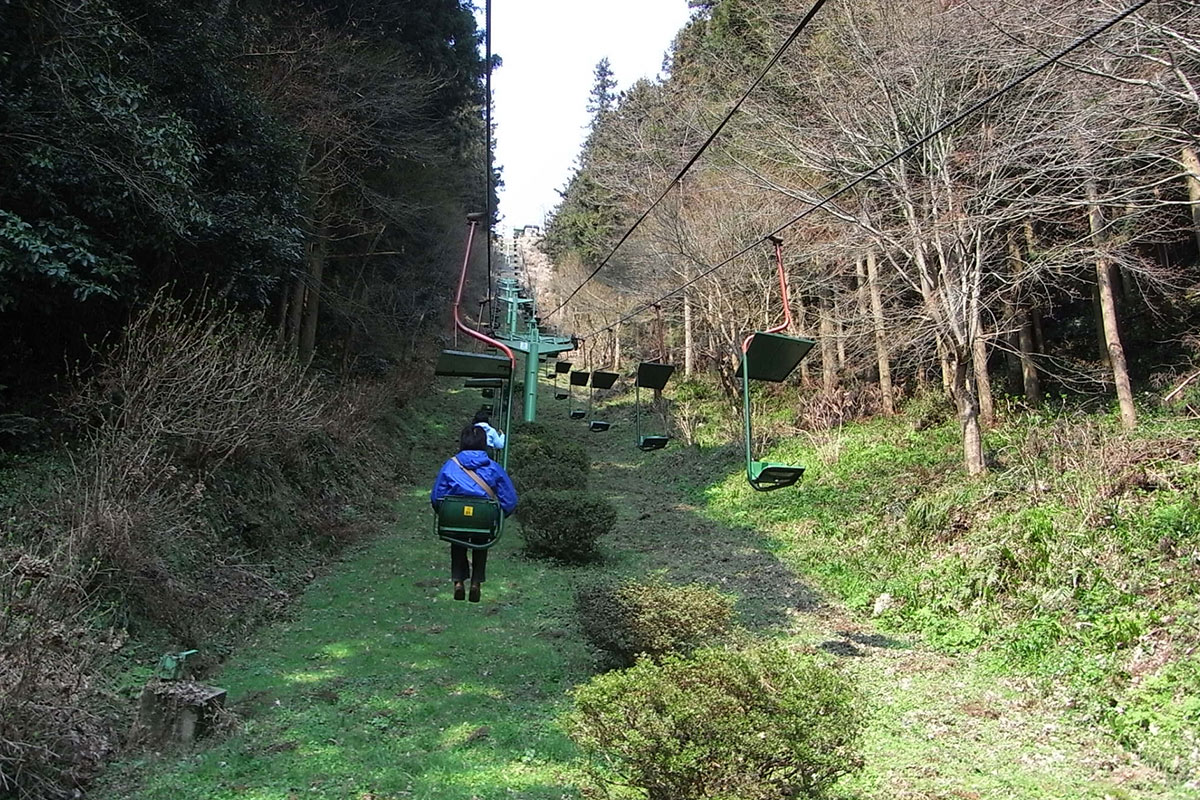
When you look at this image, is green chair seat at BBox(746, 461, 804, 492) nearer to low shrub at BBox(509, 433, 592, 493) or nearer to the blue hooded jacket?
the blue hooded jacket

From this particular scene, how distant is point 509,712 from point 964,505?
21.2 ft

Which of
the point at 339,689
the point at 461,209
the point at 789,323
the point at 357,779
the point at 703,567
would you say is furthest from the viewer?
the point at 461,209

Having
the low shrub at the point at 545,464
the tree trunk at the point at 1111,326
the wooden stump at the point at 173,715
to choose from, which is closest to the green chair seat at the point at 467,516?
the wooden stump at the point at 173,715

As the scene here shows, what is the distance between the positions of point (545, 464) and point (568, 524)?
3.32 metres

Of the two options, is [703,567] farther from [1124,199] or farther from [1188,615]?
[1124,199]

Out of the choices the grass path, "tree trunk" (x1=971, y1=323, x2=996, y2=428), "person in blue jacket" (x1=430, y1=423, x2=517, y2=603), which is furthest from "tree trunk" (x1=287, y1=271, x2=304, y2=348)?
"tree trunk" (x1=971, y1=323, x2=996, y2=428)

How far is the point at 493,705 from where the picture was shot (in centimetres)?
580

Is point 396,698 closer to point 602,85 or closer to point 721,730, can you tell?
point 721,730

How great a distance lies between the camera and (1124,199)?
34.2ft

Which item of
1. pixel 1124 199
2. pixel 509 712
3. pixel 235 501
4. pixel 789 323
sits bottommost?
pixel 509 712

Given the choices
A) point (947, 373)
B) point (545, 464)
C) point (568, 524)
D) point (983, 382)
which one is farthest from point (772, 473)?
point (947, 373)

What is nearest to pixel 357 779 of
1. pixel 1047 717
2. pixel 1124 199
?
pixel 1047 717

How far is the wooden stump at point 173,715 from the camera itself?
4879 mm

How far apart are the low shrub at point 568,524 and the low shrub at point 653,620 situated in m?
3.81
